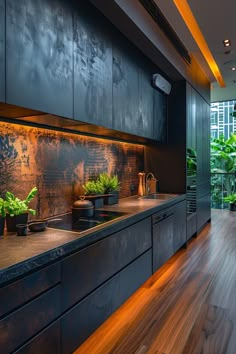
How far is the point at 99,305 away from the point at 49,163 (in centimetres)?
123

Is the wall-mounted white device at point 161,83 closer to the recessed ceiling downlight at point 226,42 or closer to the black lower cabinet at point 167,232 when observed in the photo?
the recessed ceiling downlight at point 226,42

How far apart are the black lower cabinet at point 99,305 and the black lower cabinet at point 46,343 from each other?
54mm

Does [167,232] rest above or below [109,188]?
below

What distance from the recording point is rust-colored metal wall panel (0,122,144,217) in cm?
198

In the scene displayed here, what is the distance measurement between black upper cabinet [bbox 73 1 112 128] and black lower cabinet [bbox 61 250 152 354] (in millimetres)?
1312

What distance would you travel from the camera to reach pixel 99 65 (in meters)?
2.35

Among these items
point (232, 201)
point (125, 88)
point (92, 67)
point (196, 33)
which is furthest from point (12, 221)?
point (232, 201)

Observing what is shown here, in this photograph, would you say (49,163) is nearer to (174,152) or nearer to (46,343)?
(46,343)

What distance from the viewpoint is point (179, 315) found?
231cm

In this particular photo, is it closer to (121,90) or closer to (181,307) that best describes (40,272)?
(181,307)

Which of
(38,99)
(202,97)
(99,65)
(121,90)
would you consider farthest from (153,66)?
(38,99)

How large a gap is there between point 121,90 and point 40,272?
2.01 meters

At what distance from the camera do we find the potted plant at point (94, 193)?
269 cm

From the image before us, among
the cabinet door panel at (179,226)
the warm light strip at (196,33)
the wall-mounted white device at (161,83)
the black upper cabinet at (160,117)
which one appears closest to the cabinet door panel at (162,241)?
the cabinet door panel at (179,226)
